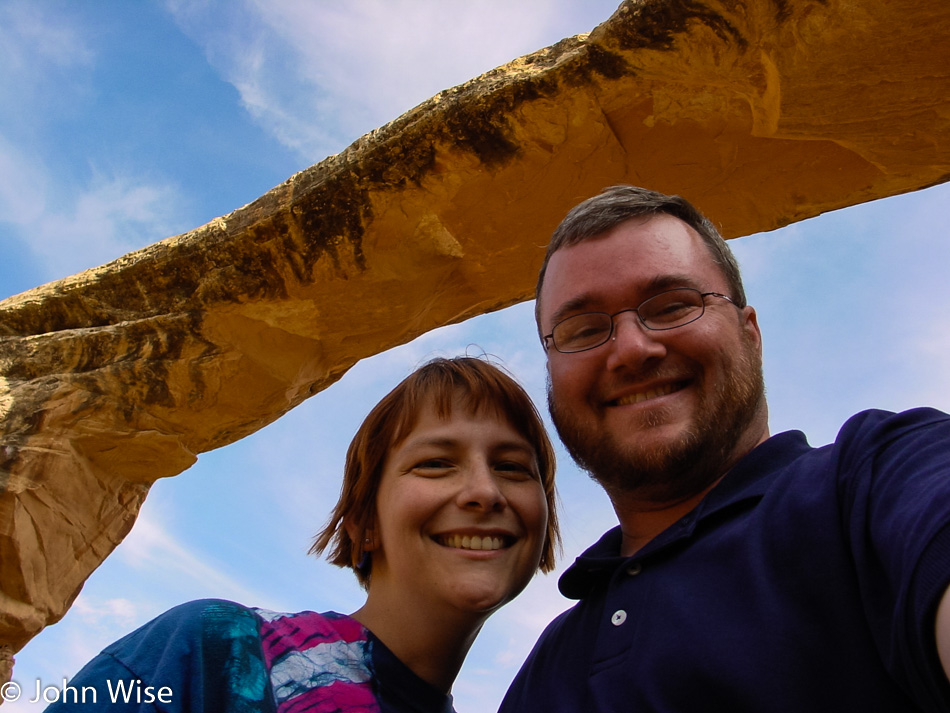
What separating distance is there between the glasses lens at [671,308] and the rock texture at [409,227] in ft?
4.90

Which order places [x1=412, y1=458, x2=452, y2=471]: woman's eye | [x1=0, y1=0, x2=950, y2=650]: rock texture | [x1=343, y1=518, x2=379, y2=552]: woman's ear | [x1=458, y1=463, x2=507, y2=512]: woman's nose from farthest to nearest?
[x1=0, y1=0, x2=950, y2=650]: rock texture → [x1=343, y1=518, x2=379, y2=552]: woman's ear → [x1=412, y1=458, x2=452, y2=471]: woman's eye → [x1=458, y1=463, x2=507, y2=512]: woman's nose

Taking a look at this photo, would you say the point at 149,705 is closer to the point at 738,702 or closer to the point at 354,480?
the point at 354,480

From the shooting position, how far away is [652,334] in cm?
155

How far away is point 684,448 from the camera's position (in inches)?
57.6

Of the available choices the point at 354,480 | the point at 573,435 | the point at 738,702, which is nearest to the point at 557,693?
the point at 738,702

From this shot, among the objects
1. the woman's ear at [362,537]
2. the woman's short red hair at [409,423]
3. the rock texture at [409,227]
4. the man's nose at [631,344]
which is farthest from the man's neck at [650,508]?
the rock texture at [409,227]

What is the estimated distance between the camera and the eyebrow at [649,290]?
1.59 metres

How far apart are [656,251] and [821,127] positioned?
1.60 meters

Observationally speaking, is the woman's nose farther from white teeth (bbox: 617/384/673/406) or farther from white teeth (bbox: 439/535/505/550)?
white teeth (bbox: 617/384/673/406)

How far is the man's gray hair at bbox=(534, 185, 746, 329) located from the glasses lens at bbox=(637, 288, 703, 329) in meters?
0.14

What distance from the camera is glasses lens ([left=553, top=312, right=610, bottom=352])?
1606 mm

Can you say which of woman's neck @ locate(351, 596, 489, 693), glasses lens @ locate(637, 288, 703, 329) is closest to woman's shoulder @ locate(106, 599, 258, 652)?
woman's neck @ locate(351, 596, 489, 693)

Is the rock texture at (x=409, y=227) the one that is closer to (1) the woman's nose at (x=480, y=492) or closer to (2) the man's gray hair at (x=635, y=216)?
(2) the man's gray hair at (x=635, y=216)

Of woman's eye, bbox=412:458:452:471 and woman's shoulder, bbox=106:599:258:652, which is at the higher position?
woman's eye, bbox=412:458:452:471
